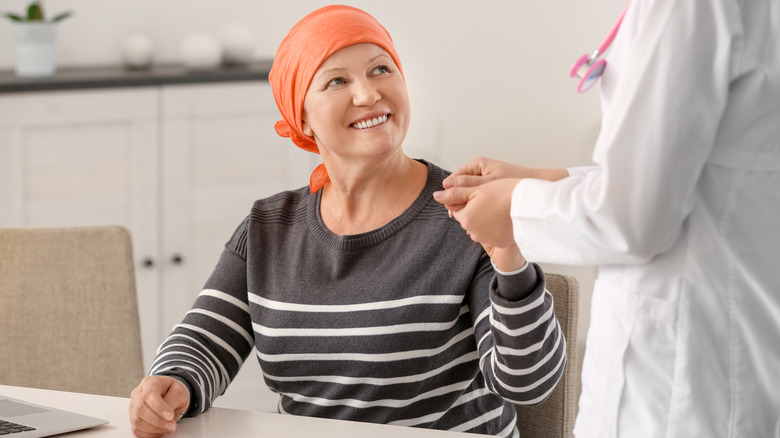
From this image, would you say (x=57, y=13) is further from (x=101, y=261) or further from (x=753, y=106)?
(x=753, y=106)

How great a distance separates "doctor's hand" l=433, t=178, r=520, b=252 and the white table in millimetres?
252

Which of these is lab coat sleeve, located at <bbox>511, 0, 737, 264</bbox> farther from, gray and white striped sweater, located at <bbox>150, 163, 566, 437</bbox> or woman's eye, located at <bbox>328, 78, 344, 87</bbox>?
woman's eye, located at <bbox>328, 78, 344, 87</bbox>

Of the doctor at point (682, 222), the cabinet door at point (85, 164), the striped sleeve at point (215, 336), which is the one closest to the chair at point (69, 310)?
the striped sleeve at point (215, 336)

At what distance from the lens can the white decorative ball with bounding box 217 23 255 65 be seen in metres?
3.17

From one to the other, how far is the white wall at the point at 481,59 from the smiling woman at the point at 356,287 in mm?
1855

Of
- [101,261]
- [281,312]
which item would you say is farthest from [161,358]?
[101,261]

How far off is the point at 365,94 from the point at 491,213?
1.73 ft

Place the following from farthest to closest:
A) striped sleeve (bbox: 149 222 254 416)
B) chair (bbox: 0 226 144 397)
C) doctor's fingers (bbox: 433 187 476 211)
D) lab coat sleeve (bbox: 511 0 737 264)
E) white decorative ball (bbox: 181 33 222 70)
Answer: white decorative ball (bbox: 181 33 222 70), chair (bbox: 0 226 144 397), striped sleeve (bbox: 149 222 254 416), doctor's fingers (bbox: 433 187 476 211), lab coat sleeve (bbox: 511 0 737 264)

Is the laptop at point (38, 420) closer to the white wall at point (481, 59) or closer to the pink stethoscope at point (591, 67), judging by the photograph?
the pink stethoscope at point (591, 67)

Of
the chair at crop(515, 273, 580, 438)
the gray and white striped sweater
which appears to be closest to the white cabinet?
the gray and white striped sweater

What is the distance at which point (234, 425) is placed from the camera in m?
1.17

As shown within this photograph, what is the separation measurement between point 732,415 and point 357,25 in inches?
35.7

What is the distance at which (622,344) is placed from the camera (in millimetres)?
928

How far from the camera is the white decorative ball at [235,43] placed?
3.17 m
